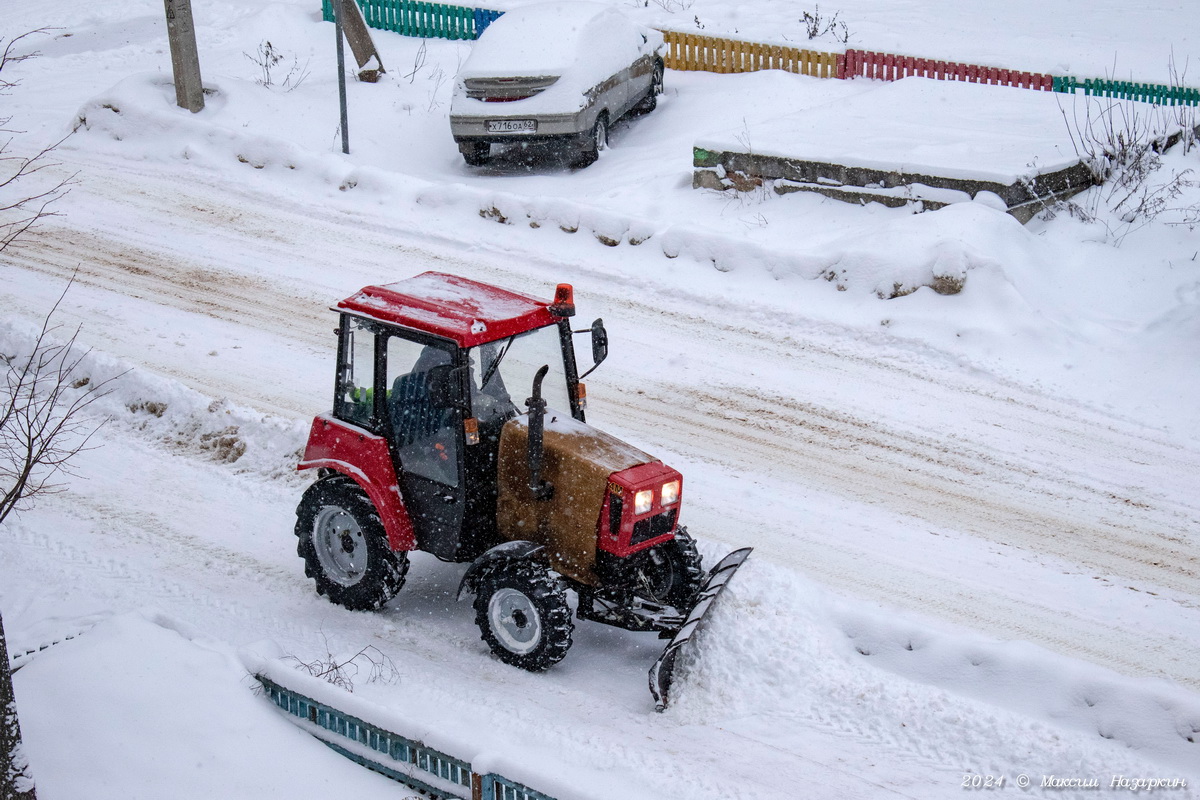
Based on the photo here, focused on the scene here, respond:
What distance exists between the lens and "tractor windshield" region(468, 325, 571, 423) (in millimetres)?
6090

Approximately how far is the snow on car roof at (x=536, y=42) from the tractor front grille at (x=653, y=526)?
9190 millimetres

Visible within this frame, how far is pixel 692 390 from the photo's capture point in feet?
31.6

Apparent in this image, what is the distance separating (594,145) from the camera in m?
14.5

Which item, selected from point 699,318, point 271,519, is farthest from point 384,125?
point 271,519

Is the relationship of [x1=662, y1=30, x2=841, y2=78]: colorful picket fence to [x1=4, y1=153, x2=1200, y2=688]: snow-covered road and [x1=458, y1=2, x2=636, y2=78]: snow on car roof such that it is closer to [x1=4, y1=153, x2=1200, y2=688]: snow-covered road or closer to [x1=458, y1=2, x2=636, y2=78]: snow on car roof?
[x1=458, y1=2, x2=636, y2=78]: snow on car roof

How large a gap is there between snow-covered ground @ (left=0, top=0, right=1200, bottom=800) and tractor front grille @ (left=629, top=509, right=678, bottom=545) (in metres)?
0.62

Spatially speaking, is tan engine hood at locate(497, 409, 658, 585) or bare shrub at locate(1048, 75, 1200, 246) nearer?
tan engine hood at locate(497, 409, 658, 585)

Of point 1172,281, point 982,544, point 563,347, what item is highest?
point 563,347

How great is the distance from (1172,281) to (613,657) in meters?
7.54

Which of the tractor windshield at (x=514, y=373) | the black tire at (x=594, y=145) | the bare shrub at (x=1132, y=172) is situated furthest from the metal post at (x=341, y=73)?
the tractor windshield at (x=514, y=373)

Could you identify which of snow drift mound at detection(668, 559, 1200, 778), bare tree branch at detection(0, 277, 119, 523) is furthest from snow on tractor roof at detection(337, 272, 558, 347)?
bare tree branch at detection(0, 277, 119, 523)

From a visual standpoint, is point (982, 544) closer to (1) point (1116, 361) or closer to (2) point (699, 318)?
(1) point (1116, 361)

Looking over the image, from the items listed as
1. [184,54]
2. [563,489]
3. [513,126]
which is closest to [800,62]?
[513,126]

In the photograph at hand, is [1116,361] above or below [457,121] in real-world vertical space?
below
